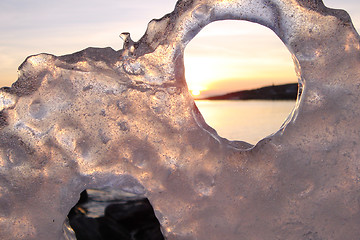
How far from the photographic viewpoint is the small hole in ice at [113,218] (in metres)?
1.75

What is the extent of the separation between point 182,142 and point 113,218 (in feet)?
2.40

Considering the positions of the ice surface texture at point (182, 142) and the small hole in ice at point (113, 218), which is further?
the small hole in ice at point (113, 218)

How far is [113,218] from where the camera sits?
73.6 inches

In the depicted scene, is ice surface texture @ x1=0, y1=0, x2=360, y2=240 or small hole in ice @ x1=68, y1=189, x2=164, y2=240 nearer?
ice surface texture @ x1=0, y1=0, x2=360, y2=240

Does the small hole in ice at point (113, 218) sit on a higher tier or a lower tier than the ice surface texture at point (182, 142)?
lower

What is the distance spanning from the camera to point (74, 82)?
50.0 inches

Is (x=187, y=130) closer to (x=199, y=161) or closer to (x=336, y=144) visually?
(x=199, y=161)

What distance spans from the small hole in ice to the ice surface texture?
447mm

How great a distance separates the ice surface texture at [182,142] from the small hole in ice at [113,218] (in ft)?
1.47

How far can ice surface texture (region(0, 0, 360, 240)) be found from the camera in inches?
49.8

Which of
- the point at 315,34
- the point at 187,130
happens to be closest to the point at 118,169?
the point at 187,130

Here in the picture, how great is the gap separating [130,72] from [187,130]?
223mm

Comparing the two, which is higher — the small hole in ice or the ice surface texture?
the ice surface texture

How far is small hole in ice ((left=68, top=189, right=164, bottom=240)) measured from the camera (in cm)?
175
